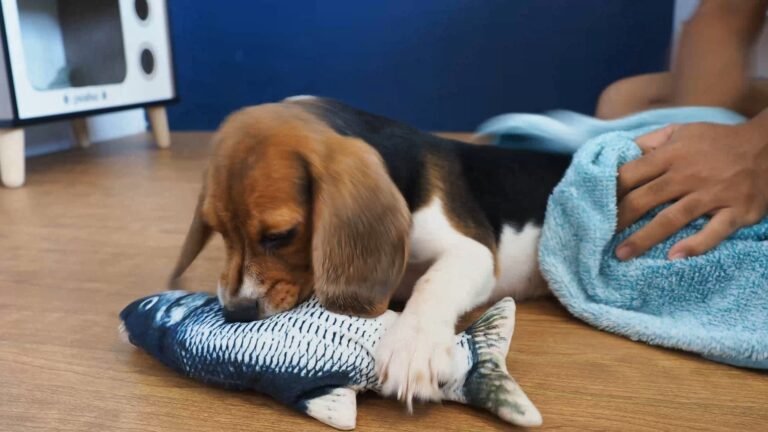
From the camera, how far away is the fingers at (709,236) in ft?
4.56

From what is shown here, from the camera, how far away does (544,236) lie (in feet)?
5.09

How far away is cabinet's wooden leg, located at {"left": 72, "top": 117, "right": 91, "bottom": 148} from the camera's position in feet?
13.6

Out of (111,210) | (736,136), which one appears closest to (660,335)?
(736,136)

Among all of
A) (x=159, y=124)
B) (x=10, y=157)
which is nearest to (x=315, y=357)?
(x=10, y=157)

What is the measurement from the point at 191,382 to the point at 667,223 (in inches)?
37.9

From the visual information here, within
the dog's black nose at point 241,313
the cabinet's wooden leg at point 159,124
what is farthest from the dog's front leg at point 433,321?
the cabinet's wooden leg at point 159,124

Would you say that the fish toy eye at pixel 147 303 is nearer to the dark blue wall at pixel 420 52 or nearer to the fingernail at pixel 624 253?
the fingernail at pixel 624 253

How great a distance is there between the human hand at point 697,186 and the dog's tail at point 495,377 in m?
0.42

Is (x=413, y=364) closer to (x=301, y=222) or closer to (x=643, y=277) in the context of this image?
(x=301, y=222)

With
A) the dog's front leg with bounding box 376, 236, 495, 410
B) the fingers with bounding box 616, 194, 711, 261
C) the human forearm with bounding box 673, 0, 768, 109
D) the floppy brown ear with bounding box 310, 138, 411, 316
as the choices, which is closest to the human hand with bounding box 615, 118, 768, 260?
the fingers with bounding box 616, 194, 711, 261

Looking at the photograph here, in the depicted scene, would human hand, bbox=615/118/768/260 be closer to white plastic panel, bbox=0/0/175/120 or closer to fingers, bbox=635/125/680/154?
fingers, bbox=635/125/680/154

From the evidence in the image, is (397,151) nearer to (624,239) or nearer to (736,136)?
(624,239)

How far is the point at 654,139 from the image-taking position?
1.59m

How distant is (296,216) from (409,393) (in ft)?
1.16
